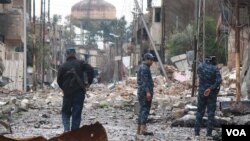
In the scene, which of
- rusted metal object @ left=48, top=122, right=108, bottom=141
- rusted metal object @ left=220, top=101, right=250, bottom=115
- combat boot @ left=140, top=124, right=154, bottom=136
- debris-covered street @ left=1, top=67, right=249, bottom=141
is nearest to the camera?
rusted metal object @ left=48, top=122, right=108, bottom=141

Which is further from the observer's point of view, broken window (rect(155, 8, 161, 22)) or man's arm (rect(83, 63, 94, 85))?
broken window (rect(155, 8, 161, 22))

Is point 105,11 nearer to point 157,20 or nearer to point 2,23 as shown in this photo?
point 157,20

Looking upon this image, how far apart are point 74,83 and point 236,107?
683cm

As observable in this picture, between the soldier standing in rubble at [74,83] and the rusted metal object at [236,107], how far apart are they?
6.44 m

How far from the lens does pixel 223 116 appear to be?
55.9 ft

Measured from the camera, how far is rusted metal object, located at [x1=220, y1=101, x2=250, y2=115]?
1791cm

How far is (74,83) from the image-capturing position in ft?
40.8

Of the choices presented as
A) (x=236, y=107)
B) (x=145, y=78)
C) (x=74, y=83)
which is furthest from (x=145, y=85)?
(x=236, y=107)

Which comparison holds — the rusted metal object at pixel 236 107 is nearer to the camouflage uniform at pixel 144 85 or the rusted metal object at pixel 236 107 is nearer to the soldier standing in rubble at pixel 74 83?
the camouflage uniform at pixel 144 85

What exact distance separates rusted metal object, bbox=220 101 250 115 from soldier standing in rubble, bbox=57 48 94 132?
21.1 feet

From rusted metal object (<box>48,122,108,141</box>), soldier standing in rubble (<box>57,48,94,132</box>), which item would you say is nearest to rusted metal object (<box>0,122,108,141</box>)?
rusted metal object (<box>48,122,108,141</box>)

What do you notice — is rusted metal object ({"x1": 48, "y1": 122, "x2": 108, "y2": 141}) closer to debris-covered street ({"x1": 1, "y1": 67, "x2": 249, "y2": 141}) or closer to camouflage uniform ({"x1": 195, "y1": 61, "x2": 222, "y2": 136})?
debris-covered street ({"x1": 1, "y1": 67, "x2": 249, "y2": 141})

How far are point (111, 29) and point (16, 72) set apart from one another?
189ft

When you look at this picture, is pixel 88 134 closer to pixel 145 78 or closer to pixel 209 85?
pixel 145 78
